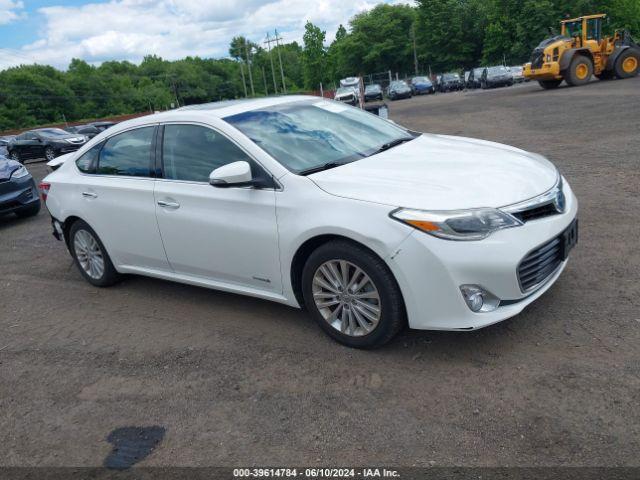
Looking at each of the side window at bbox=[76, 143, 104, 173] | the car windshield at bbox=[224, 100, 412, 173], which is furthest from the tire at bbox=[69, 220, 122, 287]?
the car windshield at bbox=[224, 100, 412, 173]

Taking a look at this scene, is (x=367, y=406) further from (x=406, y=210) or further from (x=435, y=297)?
(x=406, y=210)

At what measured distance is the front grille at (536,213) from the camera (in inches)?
139

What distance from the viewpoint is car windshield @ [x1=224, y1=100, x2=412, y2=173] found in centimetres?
418

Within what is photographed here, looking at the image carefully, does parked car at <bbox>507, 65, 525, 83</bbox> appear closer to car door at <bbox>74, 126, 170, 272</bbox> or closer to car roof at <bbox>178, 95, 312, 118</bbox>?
car roof at <bbox>178, 95, 312, 118</bbox>

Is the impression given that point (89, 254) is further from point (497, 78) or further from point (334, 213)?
point (497, 78)

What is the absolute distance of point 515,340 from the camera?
3.74 m

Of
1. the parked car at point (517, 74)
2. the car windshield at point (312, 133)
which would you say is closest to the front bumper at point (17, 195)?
the car windshield at point (312, 133)

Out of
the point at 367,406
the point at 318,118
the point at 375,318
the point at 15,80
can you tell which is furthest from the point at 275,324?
the point at 15,80

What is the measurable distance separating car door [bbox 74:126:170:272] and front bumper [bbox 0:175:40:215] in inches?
188

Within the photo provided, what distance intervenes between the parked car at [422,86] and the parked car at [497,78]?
8.12 meters

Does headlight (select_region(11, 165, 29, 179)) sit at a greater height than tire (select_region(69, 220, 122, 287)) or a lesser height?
greater

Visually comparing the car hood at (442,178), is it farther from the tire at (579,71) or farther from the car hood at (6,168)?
the tire at (579,71)

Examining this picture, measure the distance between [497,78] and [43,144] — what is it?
92.7ft

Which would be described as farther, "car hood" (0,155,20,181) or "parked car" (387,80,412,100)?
"parked car" (387,80,412,100)
